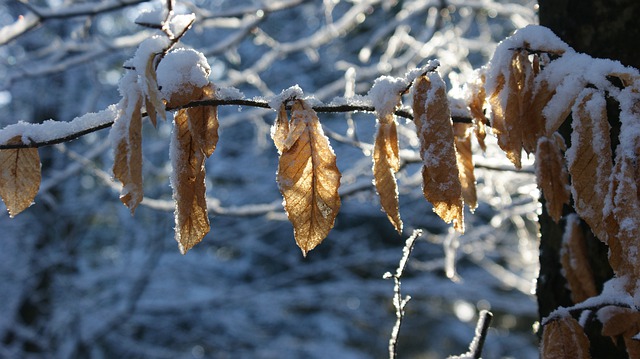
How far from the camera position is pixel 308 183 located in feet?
2.25

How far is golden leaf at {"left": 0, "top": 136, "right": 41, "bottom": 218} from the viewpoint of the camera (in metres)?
0.74

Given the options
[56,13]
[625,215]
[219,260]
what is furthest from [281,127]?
[219,260]

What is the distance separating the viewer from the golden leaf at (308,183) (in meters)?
0.68

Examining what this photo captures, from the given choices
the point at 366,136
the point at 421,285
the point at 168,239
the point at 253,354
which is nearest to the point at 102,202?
the point at 168,239

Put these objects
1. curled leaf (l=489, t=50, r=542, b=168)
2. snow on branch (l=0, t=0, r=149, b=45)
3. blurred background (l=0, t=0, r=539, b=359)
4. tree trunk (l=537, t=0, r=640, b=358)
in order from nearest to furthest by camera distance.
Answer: curled leaf (l=489, t=50, r=542, b=168), tree trunk (l=537, t=0, r=640, b=358), snow on branch (l=0, t=0, r=149, b=45), blurred background (l=0, t=0, r=539, b=359)

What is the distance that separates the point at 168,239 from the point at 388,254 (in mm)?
2176

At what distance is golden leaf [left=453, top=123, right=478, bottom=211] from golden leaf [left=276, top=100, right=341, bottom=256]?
0.26m

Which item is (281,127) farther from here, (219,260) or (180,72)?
(219,260)

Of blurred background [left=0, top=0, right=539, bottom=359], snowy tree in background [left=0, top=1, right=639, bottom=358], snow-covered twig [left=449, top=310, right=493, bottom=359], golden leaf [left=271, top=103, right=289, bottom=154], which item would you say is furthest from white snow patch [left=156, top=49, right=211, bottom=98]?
blurred background [left=0, top=0, right=539, bottom=359]

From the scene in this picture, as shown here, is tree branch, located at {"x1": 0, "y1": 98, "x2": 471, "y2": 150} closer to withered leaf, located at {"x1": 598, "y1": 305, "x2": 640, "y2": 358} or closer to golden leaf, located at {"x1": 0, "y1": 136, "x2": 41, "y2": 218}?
golden leaf, located at {"x1": 0, "y1": 136, "x2": 41, "y2": 218}

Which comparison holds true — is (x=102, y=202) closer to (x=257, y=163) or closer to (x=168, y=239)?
(x=168, y=239)

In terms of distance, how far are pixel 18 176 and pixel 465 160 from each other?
2.07ft

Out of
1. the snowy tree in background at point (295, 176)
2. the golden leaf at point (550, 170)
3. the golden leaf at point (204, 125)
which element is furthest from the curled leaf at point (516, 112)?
the golden leaf at point (204, 125)

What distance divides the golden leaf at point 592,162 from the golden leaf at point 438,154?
131mm
